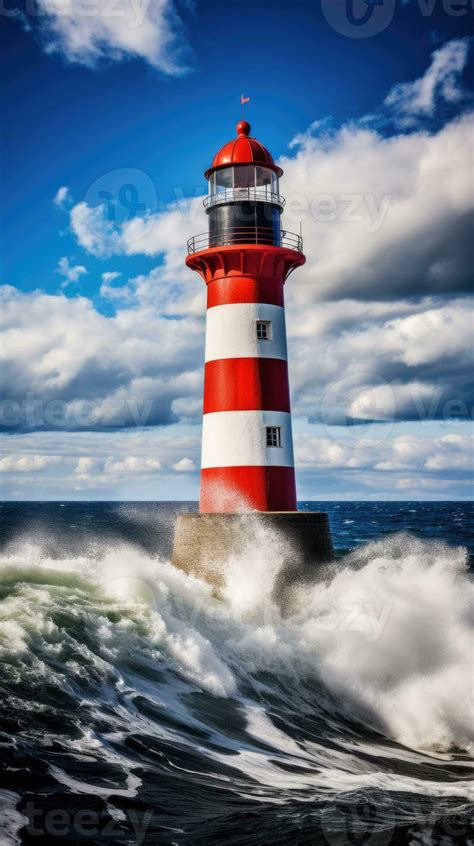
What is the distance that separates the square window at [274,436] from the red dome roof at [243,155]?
20.2 feet

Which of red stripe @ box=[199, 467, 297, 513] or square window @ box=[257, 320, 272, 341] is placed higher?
square window @ box=[257, 320, 272, 341]

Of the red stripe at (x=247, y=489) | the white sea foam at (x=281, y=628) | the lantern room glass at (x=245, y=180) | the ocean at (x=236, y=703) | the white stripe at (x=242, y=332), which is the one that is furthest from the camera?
the lantern room glass at (x=245, y=180)

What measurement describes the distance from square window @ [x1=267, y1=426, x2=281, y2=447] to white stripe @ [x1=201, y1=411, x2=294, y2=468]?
3.8 inches

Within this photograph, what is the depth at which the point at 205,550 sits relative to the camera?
57.1ft

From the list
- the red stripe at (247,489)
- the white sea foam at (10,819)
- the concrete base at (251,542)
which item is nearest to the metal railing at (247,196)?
the red stripe at (247,489)

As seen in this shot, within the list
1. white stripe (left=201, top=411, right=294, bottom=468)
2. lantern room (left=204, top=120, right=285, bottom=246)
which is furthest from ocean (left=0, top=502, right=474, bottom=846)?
lantern room (left=204, top=120, right=285, bottom=246)

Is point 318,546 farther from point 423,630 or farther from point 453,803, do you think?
point 453,803

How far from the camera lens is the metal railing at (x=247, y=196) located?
18.4 m

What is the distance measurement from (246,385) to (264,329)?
1.48 meters

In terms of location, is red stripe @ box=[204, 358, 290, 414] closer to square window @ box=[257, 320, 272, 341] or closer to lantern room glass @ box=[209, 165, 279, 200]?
square window @ box=[257, 320, 272, 341]

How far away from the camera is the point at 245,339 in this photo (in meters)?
18.2

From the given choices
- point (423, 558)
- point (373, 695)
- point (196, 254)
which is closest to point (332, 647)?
point (373, 695)

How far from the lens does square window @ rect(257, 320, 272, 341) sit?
60.5 ft

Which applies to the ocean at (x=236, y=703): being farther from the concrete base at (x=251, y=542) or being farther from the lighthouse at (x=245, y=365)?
the lighthouse at (x=245, y=365)
